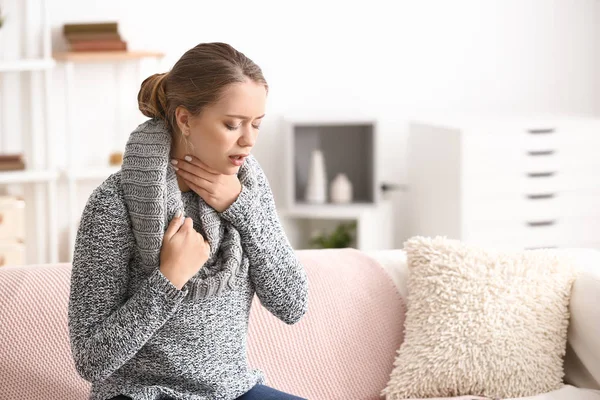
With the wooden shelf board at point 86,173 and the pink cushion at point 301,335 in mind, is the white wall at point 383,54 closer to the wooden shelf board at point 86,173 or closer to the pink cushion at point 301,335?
the wooden shelf board at point 86,173

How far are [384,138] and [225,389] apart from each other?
3.03m

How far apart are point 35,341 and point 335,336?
25.8 inches

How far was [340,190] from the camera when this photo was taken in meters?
4.21

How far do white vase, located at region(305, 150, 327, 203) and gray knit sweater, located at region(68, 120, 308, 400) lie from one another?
252cm

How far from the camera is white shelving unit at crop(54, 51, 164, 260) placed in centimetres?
389

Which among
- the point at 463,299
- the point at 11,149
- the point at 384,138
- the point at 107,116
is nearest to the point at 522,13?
the point at 384,138

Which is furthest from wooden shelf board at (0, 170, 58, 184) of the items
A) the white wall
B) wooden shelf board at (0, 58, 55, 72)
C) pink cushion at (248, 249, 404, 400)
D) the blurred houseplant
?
pink cushion at (248, 249, 404, 400)

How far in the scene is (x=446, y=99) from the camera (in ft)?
14.9

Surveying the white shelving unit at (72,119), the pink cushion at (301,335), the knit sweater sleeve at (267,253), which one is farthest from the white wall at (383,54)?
the knit sweater sleeve at (267,253)

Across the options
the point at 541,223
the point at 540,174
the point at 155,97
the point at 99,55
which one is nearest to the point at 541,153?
the point at 540,174

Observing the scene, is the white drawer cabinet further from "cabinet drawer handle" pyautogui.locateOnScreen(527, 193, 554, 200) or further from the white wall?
the white wall

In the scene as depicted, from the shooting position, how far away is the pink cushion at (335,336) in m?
2.01

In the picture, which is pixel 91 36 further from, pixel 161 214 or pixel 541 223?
pixel 161 214

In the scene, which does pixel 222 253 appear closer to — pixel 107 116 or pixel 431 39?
pixel 107 116
